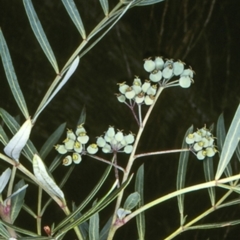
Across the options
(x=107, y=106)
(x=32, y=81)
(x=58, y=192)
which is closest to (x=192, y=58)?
(x=107, y=106)

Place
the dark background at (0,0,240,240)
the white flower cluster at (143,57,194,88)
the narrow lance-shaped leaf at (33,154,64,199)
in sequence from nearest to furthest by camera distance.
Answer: the narrow lance-shaped leaf at (33,154,64,199), the white flower cluster at (143,57,194,88), the dark background at (0,0,240,240)

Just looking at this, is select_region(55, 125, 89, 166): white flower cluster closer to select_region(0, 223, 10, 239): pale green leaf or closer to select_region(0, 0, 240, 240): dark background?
select_region(0, 223, 10, 239): pale green leaf

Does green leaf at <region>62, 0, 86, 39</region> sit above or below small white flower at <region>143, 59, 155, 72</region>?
above

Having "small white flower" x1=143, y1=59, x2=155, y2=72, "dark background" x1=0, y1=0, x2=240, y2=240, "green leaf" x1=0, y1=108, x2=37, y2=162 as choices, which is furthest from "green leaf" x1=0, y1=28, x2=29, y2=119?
"dark background" x1=0, y1=0, x2=240, y2=240

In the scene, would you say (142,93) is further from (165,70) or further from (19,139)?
(19,139)

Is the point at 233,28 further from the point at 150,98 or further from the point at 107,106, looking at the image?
the point at 150,98

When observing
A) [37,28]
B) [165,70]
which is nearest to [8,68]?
[37,28]

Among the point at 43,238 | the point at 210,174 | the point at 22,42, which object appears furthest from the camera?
the point at 22,42
